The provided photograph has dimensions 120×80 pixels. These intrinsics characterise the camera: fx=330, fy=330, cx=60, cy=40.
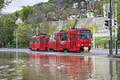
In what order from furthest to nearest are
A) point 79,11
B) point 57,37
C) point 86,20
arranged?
point 79,11 < point 86,20 < point 57,37

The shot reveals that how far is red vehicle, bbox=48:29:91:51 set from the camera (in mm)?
47969

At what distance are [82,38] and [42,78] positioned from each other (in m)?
33.7

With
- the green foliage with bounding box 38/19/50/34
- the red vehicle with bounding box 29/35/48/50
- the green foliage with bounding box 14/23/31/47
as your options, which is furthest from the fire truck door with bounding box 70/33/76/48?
the green foliage with bounding box 14/23/31/47

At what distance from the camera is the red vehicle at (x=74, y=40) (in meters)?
48.0

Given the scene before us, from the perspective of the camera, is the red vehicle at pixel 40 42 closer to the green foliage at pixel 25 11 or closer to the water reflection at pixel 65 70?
the water reflection at pixel 65 70

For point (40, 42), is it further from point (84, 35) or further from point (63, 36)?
point (84, 35)

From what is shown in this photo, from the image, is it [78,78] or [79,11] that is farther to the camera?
[79,11]

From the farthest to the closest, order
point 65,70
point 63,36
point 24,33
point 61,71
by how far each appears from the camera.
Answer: point 24,33 → point 63,36 → point 65,70 → point 61,71

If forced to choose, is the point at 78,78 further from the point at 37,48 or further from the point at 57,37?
the point at 37,48

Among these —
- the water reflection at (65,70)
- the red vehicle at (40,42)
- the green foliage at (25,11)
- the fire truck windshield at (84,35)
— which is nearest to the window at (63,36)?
the fire truck windshield at (84,35)

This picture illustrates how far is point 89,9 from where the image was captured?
125 meters

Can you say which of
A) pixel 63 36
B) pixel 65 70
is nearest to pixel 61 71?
pixel 65 70

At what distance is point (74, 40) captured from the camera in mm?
48906

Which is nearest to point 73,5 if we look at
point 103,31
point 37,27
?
point 37,27
